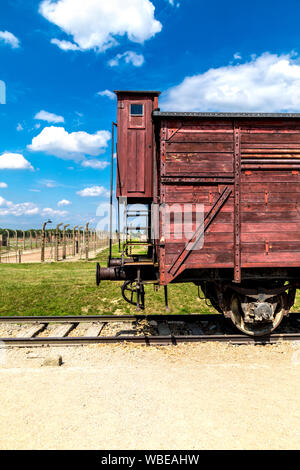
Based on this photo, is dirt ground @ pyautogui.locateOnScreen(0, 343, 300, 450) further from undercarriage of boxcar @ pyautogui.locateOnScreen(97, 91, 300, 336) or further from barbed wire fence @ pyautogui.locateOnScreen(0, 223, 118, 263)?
barbed wire fence @ pyautogui.locateOnScreen(0, 223, 118, 263)

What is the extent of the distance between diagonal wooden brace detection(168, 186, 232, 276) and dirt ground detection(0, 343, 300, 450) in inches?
75.2

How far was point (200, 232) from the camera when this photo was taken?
6.38 m

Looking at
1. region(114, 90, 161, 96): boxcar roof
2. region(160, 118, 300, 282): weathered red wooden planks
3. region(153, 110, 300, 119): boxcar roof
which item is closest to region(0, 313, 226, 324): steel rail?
region(160, 118, 300, 282): weathered red wooden planks

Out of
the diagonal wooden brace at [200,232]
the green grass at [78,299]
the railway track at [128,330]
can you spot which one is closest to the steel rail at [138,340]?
the railway track at [128,330]

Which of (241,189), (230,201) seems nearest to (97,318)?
(230,201)

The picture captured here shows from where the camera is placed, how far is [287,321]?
8016 millimetres

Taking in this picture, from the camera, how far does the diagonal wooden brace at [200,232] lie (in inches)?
250

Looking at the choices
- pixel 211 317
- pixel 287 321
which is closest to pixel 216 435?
pixel 211 317

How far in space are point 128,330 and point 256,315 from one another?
130 inches

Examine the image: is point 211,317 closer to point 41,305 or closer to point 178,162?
point 178,162

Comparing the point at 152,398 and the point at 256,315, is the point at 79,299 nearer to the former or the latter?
the point at 256,315

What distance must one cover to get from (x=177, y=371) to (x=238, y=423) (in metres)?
1.70

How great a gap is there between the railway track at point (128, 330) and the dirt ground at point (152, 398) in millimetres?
273

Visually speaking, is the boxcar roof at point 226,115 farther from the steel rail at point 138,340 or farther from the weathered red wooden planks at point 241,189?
the steel rail at point 138,340
